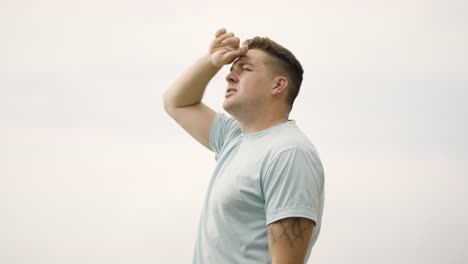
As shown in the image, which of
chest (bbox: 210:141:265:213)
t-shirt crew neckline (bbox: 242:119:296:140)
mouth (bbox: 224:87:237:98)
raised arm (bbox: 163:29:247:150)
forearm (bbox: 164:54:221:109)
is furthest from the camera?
forearm (bbox: 164:54:221:109)

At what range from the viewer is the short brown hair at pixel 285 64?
9.51ft

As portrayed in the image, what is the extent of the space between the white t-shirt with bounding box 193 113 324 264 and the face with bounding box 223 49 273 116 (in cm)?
14

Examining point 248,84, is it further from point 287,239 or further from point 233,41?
point 287,239

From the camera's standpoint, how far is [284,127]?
2750mm

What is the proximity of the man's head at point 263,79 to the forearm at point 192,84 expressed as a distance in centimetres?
29

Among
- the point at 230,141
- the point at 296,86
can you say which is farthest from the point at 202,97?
the point at 296,86

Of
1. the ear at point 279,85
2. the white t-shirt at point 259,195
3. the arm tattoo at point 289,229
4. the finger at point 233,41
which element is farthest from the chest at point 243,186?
the finger at point 233,41

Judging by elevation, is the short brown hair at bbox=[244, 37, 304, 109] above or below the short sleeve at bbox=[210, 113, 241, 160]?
above

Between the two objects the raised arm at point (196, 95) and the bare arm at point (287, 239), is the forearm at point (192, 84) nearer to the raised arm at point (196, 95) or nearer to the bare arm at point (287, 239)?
the raised arm at point (196, 95)

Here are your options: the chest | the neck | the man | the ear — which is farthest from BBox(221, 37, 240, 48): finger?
the chest

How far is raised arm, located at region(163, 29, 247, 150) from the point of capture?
10.2 feet

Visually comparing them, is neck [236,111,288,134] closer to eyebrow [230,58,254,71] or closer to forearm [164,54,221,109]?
eyebrow [230,58,254,71]

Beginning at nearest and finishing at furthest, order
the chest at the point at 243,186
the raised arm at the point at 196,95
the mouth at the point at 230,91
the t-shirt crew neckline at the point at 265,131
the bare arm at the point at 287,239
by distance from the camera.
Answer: the bare arm at the point at 287,239
the chest at the point at 243,186
the t-shirt crew neckline at the point at 265,131
the mouth at the point at 230,91
the raised arm at the point at 196,95

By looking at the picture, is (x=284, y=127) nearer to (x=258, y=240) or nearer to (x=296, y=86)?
(x=296, y=86)
